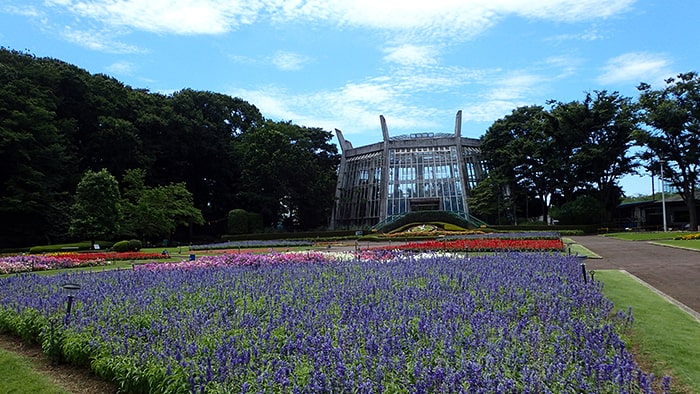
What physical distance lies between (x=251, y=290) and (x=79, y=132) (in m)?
46.4

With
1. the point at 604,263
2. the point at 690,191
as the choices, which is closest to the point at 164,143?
the point at 604,263

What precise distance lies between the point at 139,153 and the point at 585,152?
4222 centimetres

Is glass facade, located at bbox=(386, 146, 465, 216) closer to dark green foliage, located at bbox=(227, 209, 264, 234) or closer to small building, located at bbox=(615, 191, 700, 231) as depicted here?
dark green foliage, located at bbox=(227, 209, 264, 234)

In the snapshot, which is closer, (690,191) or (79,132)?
(690,191)

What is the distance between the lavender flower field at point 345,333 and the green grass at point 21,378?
34 cm

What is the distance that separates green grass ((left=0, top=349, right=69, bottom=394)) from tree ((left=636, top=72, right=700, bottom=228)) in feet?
148

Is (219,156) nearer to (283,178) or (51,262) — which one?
(283,178)

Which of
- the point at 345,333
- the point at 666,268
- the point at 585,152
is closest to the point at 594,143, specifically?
the point at 585,152

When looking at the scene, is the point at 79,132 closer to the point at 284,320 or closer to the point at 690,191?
the point at 284,320

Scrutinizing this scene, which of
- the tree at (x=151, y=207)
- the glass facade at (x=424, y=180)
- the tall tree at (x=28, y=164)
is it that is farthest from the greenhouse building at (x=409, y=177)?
the tall tree at (x=28, y=164)

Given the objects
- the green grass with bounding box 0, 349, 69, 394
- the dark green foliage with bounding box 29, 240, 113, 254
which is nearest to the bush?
the dark green foliage with bounding box 29, 240, 113, 254

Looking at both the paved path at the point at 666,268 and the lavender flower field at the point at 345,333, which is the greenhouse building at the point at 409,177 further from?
the lavender flower field at the point at 345,333

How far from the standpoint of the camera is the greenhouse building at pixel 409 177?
54.1 metres

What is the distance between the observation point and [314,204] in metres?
52.3
